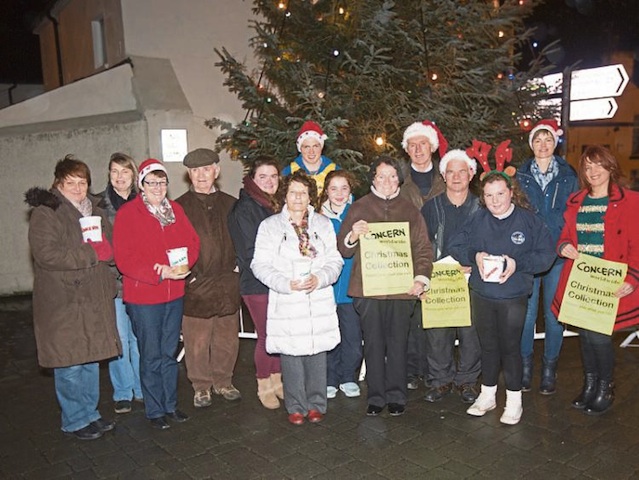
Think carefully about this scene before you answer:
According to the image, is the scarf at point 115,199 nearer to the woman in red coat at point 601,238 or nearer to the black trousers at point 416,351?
the black trousers at point 416,351

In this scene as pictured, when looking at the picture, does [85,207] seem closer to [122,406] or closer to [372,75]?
A: [122,406]

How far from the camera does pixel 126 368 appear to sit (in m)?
5.51

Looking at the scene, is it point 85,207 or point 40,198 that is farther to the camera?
point 85,207

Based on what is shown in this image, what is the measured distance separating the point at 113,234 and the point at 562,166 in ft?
13.9

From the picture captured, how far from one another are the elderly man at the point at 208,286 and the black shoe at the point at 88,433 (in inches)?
37.2

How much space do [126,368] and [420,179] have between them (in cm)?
357

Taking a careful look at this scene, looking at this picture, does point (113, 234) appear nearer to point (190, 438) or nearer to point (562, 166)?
point (190, 438)

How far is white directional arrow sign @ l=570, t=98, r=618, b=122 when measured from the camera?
10.3 meters

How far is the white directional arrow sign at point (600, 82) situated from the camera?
9773 mm

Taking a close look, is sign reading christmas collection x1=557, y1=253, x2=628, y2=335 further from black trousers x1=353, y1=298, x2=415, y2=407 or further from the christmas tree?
the christmas tree

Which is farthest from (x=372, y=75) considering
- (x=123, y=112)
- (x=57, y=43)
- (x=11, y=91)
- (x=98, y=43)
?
(x=11, y=91)

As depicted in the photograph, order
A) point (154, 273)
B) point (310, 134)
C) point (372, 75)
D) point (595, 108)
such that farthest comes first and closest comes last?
point (595, 108) → point (372, 75) → point (310, 134) → point (154, 273)

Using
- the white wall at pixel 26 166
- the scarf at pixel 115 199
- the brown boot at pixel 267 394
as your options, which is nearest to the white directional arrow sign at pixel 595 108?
the brown boot at pixel 267 394

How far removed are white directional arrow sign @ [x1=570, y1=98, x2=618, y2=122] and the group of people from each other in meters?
6.08
